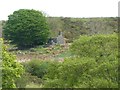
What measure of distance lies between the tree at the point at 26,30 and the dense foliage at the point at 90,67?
26.6 meters

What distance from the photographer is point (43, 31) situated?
4344cm

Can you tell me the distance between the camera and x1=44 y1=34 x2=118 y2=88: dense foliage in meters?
12.6

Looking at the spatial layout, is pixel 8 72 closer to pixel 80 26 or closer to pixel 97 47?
pixel 97 47

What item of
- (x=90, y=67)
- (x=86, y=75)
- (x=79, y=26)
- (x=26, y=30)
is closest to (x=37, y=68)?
(x=90, y=67)

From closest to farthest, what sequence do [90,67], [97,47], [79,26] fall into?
[90,67]
[97,47]
[79,26]

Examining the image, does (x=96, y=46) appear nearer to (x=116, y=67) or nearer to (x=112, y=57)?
(x=112, y=57)

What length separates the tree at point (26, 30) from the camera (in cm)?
4306

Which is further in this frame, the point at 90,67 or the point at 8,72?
the point at 8,72

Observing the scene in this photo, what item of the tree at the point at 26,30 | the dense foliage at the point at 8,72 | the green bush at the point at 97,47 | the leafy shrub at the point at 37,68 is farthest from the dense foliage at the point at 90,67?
the tree at the point at 26,30

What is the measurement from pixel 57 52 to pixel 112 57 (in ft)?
72.7

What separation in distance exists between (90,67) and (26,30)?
1178 inches

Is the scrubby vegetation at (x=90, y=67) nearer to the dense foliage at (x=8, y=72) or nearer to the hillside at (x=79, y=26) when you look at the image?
the dense foliage at (x=8, y=72)

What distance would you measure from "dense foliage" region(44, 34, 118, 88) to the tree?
26.6 metres

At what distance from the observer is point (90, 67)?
44.6 ft
